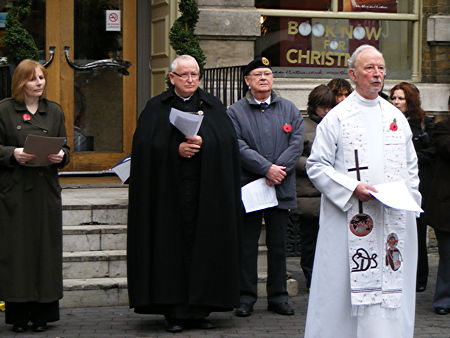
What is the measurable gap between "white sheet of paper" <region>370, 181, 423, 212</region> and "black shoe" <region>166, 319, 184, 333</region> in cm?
230

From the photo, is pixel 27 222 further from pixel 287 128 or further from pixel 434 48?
pixel 434 48

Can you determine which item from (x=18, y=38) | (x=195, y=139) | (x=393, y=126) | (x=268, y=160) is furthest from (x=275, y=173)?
(x=18, y=38)

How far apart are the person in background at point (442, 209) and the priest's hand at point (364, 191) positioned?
258cm

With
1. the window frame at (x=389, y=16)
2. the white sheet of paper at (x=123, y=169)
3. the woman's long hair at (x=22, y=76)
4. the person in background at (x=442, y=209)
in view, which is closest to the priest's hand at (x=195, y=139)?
the woman's long hair at (x=22, y=76)

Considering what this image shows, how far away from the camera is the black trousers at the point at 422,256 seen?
9.59m

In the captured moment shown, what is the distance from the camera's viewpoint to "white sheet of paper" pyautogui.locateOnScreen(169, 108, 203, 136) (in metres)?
7.79

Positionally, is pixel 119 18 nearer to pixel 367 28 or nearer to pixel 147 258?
pixel 367 28

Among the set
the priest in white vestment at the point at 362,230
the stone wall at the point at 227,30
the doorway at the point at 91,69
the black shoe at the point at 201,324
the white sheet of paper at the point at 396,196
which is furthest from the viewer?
the doorway at the point at 91,69

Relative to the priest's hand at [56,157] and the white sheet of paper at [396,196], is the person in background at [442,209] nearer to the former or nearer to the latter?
the white sheet of paper at [396,196]

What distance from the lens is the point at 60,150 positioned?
7938 mm

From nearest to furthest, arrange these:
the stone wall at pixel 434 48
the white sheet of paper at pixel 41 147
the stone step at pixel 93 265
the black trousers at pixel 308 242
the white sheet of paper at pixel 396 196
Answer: the white sheet of paper at pixel 396 196, the white sheet of paper at pixel 41 147, the stone step at pixel 93 265, the black trousers at pixel 308 242, the stone wall at pixel 434 48

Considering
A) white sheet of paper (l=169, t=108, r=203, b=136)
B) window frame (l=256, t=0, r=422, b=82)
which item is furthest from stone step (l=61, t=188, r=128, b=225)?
window frame (l=256, t=0, r=422, b=82)

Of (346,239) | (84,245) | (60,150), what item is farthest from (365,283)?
(84,245)

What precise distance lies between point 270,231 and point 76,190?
280 centimetres
